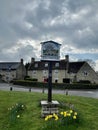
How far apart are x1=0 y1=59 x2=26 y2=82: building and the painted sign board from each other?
7437 cm

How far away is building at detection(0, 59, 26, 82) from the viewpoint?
87.1 m

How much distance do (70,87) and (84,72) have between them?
2245 centimetres

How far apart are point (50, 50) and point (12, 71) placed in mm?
75887

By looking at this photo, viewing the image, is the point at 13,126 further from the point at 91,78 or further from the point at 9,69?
the point at 9,69

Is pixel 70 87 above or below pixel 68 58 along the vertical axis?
below

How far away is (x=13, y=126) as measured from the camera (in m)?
9.80

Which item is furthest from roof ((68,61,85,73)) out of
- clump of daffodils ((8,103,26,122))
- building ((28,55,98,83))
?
clump of daffodils ((8,103,26,122))

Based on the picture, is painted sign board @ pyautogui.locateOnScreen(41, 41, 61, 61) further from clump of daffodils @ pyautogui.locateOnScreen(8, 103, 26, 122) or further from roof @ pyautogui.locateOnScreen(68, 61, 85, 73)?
roof @ pyautogui.locateOnScreen(68, 61, 85, 73)

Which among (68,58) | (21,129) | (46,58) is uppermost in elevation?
(68,58)

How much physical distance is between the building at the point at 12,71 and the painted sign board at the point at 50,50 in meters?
74.4

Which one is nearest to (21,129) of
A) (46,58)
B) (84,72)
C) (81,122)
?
(81,122)

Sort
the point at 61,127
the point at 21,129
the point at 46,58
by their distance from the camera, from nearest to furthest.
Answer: the point at 61,127 < the point at 21,129 < the point at 46,58

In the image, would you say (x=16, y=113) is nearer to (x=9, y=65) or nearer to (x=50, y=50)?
(x=50, y=50)

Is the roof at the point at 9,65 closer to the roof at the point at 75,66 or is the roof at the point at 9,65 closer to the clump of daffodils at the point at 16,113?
the roof at the point at 75,66
